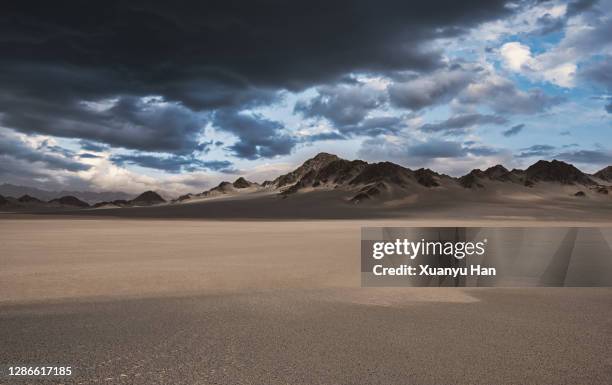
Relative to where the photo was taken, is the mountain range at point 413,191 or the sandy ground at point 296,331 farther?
the mountain range at point 413,191

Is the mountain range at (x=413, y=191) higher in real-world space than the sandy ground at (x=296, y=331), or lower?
higher

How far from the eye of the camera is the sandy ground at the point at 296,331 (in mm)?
4406

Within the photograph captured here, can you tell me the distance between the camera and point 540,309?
7.13 metres

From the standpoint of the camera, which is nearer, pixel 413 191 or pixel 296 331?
pixel 296 331

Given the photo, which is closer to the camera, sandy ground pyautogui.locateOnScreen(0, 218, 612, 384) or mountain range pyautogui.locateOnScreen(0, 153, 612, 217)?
sandy ground pyautogui.locateOnScreen(0, 218, 612, 384)

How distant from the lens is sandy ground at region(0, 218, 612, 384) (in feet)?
14.5

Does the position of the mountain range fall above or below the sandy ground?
above

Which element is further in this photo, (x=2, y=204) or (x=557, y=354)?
(x=2, y=204)

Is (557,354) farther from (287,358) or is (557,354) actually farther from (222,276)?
(222,276)

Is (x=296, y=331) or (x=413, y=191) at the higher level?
(x=413, y=191)

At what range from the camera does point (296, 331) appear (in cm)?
582

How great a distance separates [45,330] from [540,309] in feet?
24.1

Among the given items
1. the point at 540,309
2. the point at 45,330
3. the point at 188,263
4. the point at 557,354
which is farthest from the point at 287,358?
the point at 188,263

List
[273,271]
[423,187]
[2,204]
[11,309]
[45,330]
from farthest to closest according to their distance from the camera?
[2,204] → [423,187] → [273,271] → [11,309] → [45,330]
